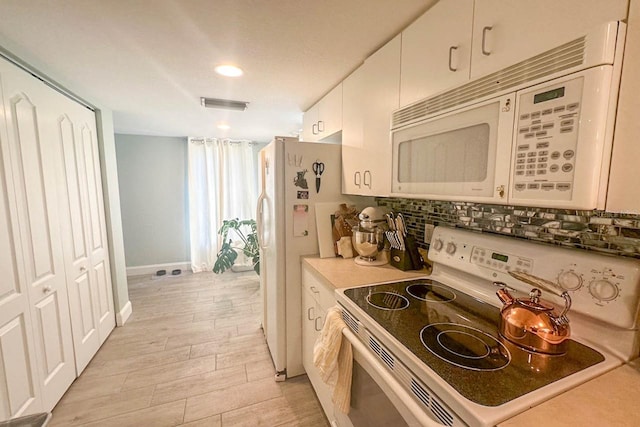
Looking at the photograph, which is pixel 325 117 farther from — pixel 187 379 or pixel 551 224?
pixel 187 379

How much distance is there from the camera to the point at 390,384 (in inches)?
32.9

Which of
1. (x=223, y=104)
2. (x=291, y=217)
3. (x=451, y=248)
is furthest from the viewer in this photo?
(x=223, y=104)

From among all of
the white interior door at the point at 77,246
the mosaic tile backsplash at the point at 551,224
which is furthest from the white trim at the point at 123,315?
the mosaic tile backsplash at the point at 551,224

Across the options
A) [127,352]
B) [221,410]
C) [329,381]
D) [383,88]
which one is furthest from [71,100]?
[329,381]

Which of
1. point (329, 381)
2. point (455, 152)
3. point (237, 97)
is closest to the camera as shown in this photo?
point (455, 152)

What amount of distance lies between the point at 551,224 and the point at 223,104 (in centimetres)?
250

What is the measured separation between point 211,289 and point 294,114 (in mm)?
2593

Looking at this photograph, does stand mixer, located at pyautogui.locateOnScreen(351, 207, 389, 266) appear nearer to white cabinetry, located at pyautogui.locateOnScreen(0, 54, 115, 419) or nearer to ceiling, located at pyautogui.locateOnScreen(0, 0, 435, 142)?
ceiling, located at pyautogui.locateOnScreen(0, 0, 435, 142)

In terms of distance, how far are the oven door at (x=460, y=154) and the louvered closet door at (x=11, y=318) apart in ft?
6.56

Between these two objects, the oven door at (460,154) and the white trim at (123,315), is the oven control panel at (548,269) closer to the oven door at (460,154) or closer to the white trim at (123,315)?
the oven door at (460,154)

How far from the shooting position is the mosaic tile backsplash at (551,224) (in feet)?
2.86

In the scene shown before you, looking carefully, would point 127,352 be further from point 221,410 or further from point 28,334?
point 221,410

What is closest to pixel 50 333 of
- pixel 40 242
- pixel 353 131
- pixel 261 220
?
pixel 40 242

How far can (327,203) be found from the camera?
6.59 feet
